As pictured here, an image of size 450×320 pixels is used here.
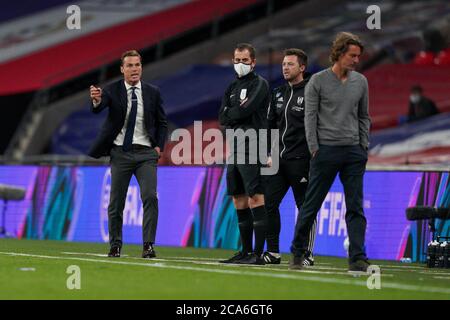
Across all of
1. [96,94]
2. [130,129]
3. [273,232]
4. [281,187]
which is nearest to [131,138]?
[130,129]

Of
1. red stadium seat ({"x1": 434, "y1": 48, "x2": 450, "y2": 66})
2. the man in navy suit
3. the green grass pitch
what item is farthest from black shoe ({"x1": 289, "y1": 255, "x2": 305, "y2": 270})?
red stadium seat ({"x1": 434, "y1": 48, "x2": 450, "y2": 66})

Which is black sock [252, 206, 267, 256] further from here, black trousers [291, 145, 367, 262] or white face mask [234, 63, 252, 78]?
white face mask [234, 63, 252, 78]

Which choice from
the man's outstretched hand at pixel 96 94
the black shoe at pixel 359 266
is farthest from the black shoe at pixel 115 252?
the black shoe at pixel 359 266

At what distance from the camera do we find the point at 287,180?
10.1m

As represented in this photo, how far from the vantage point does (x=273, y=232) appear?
10070 mm

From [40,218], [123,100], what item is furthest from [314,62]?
[123,100]

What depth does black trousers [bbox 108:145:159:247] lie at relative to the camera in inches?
414

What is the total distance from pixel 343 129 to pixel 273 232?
1701 mm

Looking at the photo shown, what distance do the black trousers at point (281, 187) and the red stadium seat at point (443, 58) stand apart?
12.5 m

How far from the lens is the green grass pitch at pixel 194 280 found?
22.2 ft

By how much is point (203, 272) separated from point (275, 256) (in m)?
1.61

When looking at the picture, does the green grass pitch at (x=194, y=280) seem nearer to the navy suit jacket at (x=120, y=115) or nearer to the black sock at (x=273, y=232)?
the black sock at (x=273, y=232)
